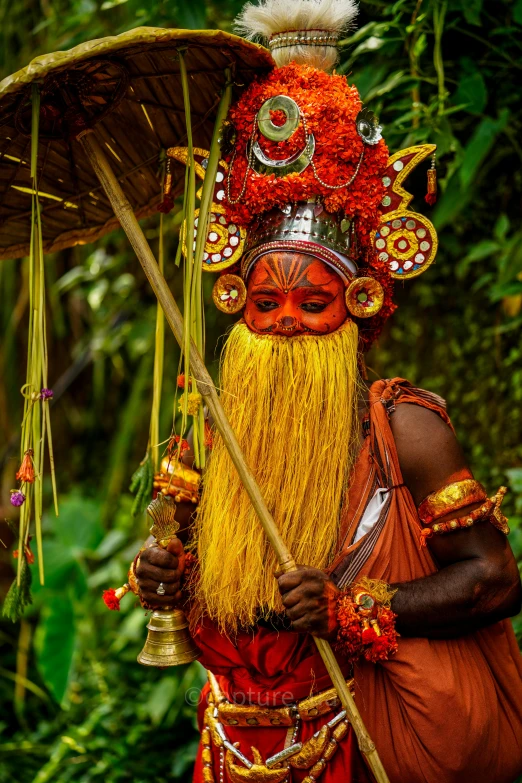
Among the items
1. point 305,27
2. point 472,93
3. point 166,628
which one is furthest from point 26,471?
point 472,93

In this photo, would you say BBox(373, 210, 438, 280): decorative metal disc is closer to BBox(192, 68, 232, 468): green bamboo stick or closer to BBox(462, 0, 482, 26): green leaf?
BBox(192, 68, 232, 468): green bamboo stick

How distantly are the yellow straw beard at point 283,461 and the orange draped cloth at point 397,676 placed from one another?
0.06 metres

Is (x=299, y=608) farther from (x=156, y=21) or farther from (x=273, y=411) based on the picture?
(x=156, y=21)

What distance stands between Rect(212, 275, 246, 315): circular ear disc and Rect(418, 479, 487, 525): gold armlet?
70 cm

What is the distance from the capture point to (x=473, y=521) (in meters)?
2.20

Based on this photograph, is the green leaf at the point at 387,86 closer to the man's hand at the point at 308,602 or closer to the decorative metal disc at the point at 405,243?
the decorative metal disc at the point at 405,243

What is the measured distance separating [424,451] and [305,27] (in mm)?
1139

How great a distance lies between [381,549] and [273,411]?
17.0 inches

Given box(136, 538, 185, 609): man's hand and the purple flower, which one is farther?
box(136, 538, 185, 609): man's hand

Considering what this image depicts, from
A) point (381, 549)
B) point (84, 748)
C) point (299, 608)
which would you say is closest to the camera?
point (299, 608)

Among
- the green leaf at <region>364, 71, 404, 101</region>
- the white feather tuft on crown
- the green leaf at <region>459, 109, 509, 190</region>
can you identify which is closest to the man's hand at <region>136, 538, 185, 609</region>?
the white feather tuft on crown

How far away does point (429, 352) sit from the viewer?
13.2ft

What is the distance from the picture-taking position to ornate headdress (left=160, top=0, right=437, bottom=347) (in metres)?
2.33

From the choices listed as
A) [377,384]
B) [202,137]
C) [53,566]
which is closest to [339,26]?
[202,137]
